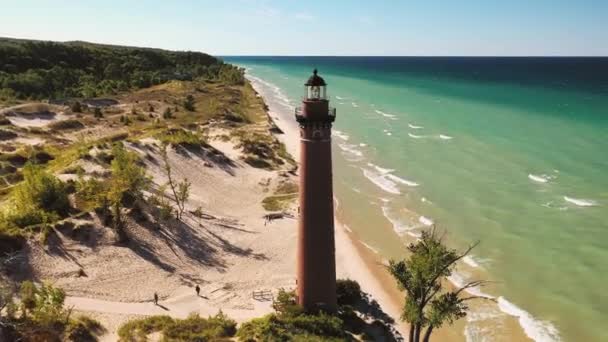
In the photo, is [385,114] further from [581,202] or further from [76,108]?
[76,108]

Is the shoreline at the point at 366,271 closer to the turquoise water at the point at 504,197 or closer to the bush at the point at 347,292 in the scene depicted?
the turquoise water at the point at 504,197

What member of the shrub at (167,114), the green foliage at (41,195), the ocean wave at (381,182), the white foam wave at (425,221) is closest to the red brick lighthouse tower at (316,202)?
the green foliage at (41,195)

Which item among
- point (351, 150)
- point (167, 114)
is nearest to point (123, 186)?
point (351, 150)

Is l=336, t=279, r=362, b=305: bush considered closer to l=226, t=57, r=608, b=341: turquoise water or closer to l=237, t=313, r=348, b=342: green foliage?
l=237, t=313, r=348, b=342: green foliage

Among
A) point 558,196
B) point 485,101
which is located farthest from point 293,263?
point 485,101

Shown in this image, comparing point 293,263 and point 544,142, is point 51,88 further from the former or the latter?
point 544,142
